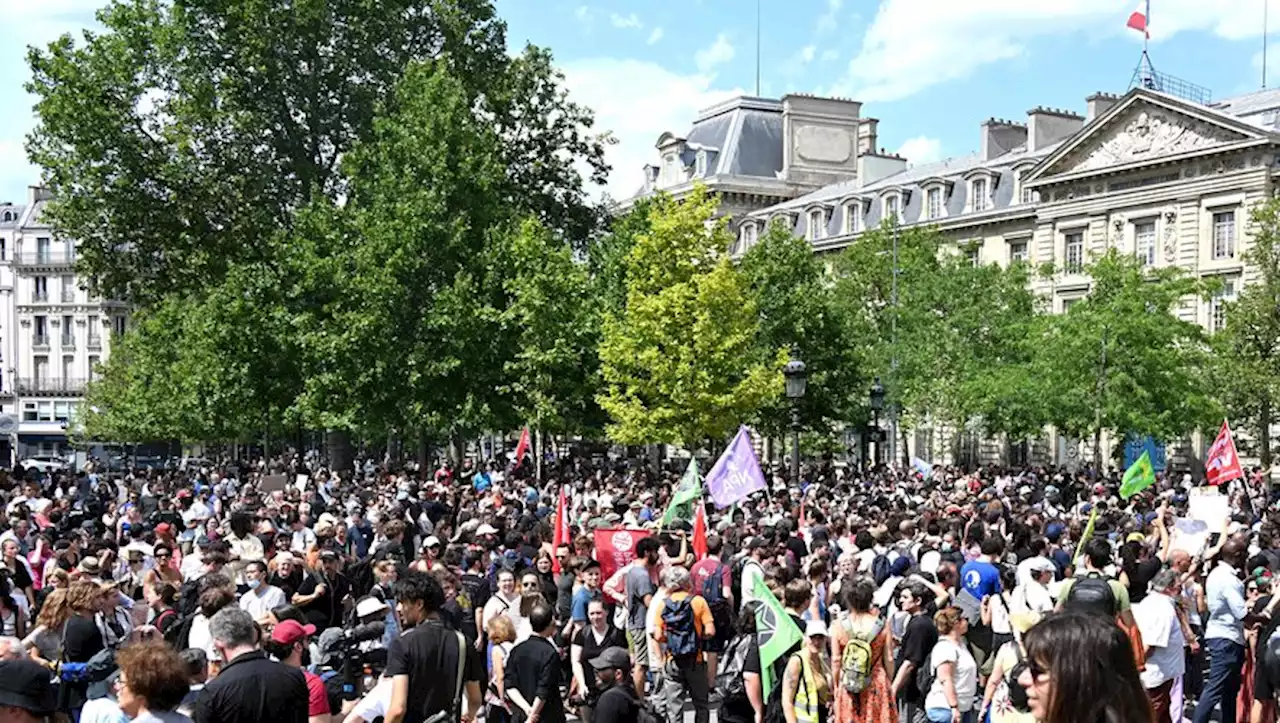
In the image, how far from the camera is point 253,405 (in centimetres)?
4588

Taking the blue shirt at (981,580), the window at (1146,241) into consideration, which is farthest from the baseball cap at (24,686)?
the window at (1146,241)

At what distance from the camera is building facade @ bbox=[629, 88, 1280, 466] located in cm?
5319

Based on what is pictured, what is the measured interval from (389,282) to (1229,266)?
31252mm

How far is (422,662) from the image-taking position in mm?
8055

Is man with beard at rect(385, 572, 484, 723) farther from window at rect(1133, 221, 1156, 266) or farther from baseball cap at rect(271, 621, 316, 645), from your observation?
window at rect(1133, 221, 1156, 266)

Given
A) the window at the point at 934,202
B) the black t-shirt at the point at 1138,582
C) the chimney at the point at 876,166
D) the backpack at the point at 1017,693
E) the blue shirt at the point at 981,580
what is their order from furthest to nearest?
the chimney at the point at 876,166 → the window at the point at 934,202 → the blue shirt at the point at 981,580 → the black t-shirt at the point at 1138,582 → the backpack at the point at 1017,693

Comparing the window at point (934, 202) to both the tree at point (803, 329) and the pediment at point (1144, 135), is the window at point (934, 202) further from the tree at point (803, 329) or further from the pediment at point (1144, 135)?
the tree at point (803, 329)

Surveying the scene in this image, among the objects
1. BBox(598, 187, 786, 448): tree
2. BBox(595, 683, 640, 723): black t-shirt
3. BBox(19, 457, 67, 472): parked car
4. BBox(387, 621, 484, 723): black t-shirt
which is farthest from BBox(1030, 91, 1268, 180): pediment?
BBox(387, 621, 484, 723): black t-shirt

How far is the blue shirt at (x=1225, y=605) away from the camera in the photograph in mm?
11758

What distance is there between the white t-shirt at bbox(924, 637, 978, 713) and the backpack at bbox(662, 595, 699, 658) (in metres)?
1.78

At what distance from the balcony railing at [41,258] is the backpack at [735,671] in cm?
9629

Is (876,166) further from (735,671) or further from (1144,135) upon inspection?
(735,671)

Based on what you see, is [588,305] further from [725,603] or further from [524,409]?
[725,603]

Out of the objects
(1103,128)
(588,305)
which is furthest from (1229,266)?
(588,305)
